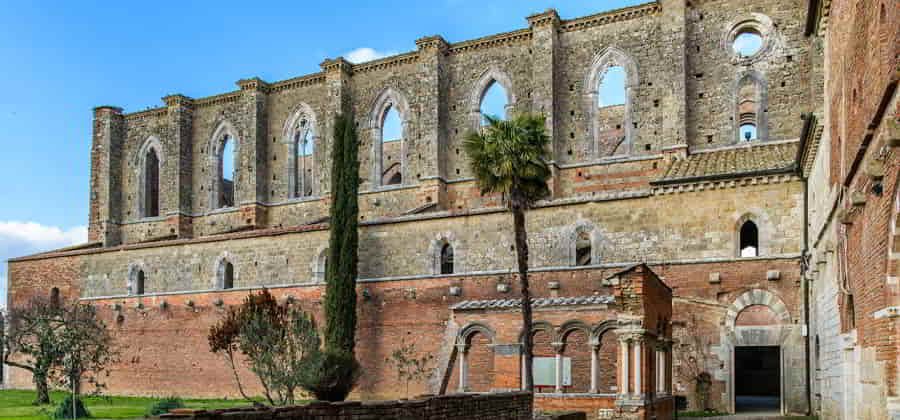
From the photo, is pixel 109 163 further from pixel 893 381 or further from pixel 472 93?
pixel 893 381

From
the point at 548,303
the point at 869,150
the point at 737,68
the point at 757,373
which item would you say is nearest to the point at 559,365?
the point at 548,303

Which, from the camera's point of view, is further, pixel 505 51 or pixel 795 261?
pixel 505 51

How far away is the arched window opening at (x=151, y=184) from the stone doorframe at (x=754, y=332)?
30784 millimetres

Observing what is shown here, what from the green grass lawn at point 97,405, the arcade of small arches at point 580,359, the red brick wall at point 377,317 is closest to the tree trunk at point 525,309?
the arcade of small arches at point 580,359

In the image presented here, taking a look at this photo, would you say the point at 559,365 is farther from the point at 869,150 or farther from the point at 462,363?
the point at 869,150

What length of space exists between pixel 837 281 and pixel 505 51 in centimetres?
2185

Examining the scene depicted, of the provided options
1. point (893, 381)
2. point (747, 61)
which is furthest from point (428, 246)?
point (893, 381)

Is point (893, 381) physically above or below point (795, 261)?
below

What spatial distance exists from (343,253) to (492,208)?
17.3 feet

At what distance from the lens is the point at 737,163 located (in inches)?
941

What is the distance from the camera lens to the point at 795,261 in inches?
851

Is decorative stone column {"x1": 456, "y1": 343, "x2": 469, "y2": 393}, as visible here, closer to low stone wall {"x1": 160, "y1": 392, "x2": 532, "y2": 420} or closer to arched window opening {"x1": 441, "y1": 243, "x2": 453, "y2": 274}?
low stone wall {"x1": 160, "y1": 392, "x2": 532, "y2": 420}

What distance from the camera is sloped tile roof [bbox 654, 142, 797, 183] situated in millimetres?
22750

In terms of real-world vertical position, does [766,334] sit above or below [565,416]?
above
